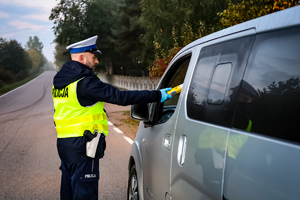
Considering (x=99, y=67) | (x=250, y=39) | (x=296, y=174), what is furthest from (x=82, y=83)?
(x=99, y=67)

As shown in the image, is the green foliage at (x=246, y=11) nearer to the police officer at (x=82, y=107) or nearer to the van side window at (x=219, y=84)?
the police officer at (x=82, y=107)

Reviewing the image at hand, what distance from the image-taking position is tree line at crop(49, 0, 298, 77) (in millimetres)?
9148

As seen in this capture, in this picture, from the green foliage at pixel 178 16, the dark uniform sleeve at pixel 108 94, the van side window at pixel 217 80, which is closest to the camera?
A: the van side window at pixel 217 80

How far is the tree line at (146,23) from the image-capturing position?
9.15m

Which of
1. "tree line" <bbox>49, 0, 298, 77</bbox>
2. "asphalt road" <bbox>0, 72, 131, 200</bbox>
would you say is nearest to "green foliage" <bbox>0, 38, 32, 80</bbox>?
"tree line" <bbox>49, 0, 298, 77</bbox>

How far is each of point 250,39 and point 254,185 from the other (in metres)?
0.69

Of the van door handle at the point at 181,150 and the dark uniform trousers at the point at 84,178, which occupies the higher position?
the van door handle at the point at 181,150

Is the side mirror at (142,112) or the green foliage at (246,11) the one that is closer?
the side mirror at (142,112)

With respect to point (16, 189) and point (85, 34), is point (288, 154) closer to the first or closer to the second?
point (16, 189)

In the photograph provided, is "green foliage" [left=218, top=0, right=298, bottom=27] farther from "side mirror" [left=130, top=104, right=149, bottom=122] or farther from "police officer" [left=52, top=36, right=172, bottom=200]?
"police officer" [left=52, top=36, right=172, bottom=200]

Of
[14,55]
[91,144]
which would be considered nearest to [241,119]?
[91,144]

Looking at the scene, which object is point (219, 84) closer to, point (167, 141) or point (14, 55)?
point (167, 141)

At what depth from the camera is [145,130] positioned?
3.43 m

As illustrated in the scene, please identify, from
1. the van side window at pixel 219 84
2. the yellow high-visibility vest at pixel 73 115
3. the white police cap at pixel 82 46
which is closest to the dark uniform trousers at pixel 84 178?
the yellow high-visibility vest at pixel 73 115
